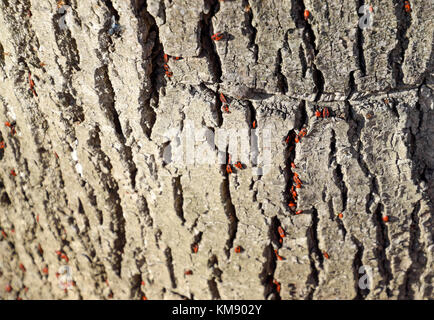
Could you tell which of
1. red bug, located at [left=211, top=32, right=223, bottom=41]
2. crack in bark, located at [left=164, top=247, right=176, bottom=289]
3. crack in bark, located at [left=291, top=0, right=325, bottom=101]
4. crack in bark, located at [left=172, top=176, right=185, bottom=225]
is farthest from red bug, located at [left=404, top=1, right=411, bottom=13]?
crack in bark, located at [left=164, top=247, right=176, bottom=289]

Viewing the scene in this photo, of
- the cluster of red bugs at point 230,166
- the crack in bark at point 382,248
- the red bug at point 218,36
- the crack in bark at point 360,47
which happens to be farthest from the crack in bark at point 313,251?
the red bug at point 218,36

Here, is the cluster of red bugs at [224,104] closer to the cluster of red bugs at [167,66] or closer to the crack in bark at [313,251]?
the cluster of red bugs at [167,66]

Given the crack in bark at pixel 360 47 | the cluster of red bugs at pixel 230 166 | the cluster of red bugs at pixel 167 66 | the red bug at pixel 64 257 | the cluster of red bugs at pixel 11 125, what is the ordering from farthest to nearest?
the red bug at pixel 64 257 → the cluster of red bugs at pixel 11 125 → the cluster of red bugs at pixel 230 166 → the cluster of red bugs at pixel 167 66 → the crack in bark at pixel 360 47

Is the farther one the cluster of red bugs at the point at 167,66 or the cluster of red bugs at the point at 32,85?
the cluster of red bugs at the point at 32,85

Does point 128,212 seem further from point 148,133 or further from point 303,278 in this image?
point 303,278

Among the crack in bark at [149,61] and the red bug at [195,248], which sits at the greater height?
the crack in bark at [149,61]

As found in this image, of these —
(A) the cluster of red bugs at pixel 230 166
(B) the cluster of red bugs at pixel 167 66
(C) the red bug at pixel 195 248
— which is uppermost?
(B) the cluster of red bugs at pixel 167 66

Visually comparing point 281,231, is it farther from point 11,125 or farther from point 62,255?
point 11,125

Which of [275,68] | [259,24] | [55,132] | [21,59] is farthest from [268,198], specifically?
[21,59]
